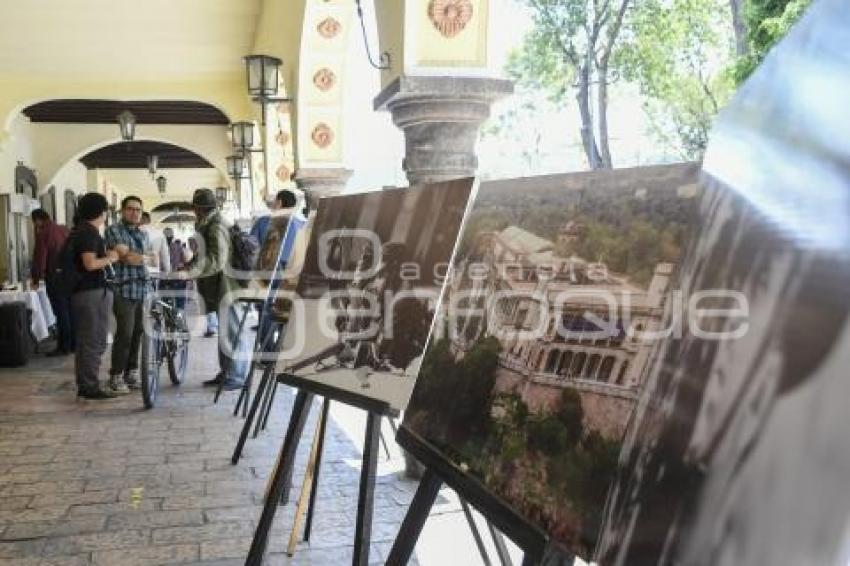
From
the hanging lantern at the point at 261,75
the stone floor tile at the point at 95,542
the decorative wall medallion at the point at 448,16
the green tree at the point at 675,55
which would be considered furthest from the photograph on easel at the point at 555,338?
the green tree at the point at 675,55

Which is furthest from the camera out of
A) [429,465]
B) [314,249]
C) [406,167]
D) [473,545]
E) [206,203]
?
[206,203]

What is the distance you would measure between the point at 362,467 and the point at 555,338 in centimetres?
97

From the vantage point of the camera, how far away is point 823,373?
0.67 meters

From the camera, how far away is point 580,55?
9797mm

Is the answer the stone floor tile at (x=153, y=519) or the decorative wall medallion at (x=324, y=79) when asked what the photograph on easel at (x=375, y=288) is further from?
the decorative wall medallion at (x=324, y=79)

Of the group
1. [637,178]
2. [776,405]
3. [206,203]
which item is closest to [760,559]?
[776,405]

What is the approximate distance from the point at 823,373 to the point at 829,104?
0.77ft

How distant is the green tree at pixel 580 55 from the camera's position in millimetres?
8587

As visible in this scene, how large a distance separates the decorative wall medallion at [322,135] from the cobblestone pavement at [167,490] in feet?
9.04

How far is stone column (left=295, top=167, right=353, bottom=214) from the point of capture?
710 centimetres

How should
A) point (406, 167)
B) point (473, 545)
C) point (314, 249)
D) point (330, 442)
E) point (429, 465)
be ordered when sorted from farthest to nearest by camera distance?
point (330, 442), point (406, 167), point (473, 545), point (314, 249), point (429, 465)

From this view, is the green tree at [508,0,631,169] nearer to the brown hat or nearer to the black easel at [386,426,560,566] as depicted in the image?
the brown hat

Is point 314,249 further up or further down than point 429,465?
further up

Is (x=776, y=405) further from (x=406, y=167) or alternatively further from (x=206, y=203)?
(x=206, y=203)
